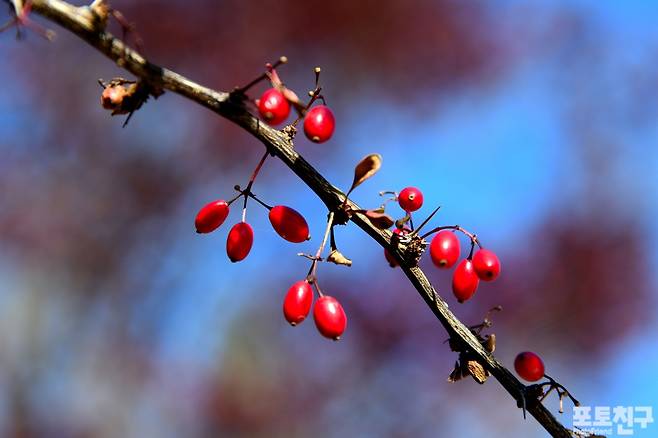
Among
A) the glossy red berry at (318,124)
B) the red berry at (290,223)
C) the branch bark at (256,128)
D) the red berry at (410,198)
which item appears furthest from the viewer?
the red berry at (410,198)

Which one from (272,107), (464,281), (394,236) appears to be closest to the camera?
(272,107)

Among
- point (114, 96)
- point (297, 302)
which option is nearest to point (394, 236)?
point (297, 302)

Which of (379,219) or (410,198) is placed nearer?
(379,219)

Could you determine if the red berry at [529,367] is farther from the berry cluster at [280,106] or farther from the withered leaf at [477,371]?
the berry cluster at [280,106]

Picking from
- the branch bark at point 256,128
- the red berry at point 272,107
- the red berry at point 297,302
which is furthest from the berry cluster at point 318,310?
the red berry at point 272,107

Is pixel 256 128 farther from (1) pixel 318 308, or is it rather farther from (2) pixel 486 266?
(2) pixel 486 266

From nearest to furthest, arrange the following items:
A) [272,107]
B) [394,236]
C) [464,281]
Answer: [272,107], [394,236], [464,281]

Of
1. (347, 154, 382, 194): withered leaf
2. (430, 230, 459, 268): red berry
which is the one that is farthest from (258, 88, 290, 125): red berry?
(430, 230, 459, 268): red berry
